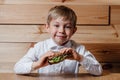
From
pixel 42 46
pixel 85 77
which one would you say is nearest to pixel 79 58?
pixel 85 77

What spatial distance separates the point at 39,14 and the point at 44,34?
119 mm

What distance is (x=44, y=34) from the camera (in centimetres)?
168

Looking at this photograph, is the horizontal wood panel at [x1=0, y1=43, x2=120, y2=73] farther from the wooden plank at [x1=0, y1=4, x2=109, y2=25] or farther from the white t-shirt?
the white t-shirt

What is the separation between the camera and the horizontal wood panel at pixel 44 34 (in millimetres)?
1677

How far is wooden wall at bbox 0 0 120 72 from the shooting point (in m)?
1.68

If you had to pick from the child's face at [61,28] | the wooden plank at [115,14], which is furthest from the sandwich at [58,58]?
the wooden plank at [115,14]

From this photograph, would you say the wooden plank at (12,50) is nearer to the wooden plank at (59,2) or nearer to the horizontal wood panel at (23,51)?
the horizontal wood panel at (23,51)

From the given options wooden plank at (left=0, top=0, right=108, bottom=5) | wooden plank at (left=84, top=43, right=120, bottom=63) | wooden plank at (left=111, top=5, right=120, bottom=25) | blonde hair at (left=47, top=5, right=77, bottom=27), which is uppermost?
wooden plank at (left=0, top=0, right=108, bottom=5)

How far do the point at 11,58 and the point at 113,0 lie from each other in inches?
26.6

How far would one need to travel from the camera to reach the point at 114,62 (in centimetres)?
171

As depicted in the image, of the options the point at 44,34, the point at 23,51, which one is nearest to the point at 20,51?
the point at 23,51

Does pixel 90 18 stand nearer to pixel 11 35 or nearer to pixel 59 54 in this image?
pixel 11 35

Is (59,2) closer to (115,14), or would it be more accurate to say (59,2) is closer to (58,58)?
(115,14)

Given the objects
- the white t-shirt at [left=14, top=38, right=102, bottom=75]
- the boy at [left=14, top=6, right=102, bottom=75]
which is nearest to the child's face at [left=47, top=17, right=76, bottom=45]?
the boy at [left=14, top=6, right=102, bottom=75]
